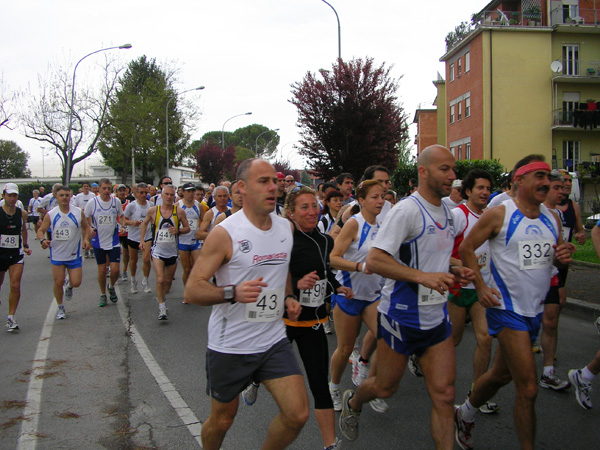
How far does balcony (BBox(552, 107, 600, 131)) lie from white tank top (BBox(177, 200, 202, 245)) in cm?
3434

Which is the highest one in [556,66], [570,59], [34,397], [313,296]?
[570,59]

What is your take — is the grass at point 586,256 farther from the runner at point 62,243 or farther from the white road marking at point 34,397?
the white road marking at point 34,397

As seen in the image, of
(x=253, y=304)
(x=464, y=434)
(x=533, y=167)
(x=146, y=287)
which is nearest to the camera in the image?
(x=253, y=304)

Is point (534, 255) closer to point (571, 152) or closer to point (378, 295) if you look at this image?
point (378, 295)

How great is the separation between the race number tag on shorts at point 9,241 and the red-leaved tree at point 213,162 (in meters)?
51.9

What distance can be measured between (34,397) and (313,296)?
2978 mm

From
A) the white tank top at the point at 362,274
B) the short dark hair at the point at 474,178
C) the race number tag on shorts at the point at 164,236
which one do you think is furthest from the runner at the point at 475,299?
the race number tag on shorts at the point at 164,236

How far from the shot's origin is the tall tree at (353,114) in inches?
993

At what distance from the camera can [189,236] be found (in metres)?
9.73

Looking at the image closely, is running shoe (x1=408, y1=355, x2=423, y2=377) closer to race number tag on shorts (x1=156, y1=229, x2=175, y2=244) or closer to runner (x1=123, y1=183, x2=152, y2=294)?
race number tag on shorts (x1=156, y1=229, x2=175, y2=244)

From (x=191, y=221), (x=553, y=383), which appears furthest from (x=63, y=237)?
(x=553, y=383)

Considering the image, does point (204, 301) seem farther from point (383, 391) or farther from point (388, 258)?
point (383, 391)

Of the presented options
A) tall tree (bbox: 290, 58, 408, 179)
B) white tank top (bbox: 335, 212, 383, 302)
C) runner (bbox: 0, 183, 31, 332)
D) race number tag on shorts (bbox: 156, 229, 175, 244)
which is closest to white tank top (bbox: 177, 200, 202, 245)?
race number tag on shorts (bbox: 156, 229, 175, 244)

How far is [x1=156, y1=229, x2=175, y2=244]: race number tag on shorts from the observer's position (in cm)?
880
